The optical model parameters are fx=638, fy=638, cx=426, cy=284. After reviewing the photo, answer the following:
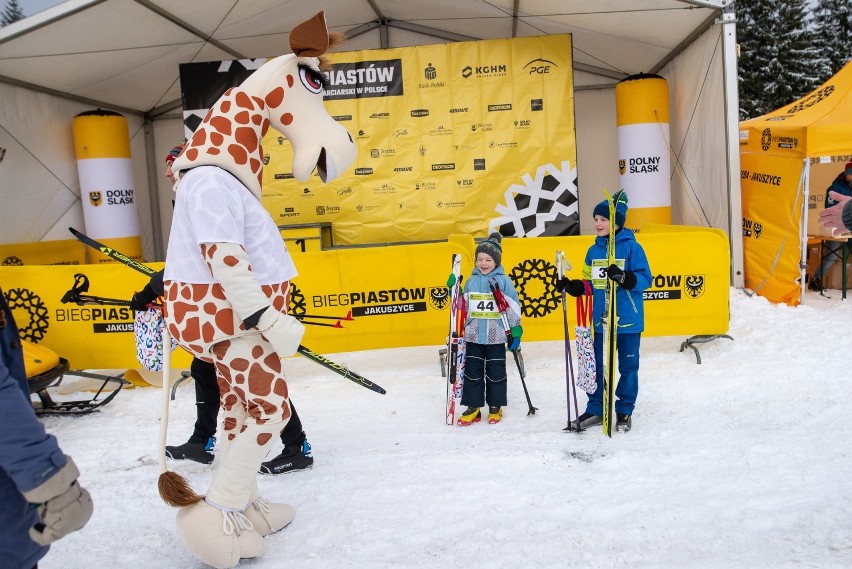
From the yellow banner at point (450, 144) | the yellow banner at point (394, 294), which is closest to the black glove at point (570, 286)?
the yellow banner at point (394, 294)

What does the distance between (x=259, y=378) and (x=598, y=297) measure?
97.0 inches

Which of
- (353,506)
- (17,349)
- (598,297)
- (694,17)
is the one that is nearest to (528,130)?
(694,17)

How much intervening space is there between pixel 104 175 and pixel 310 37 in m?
9.16

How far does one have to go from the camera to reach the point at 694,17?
28.0ft

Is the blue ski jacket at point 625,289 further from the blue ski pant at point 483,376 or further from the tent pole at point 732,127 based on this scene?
the tent pole at point 732,127

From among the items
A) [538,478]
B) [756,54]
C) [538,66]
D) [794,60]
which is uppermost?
[756,54]

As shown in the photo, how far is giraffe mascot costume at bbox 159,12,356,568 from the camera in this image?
259cm

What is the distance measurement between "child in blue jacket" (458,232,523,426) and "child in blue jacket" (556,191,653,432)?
1.77ft

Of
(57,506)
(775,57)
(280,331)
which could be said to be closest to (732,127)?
(280,331)

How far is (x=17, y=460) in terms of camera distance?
1517 millimetres

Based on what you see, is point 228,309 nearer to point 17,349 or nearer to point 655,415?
point 17,349

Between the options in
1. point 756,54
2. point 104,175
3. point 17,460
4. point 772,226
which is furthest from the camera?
point 756,54

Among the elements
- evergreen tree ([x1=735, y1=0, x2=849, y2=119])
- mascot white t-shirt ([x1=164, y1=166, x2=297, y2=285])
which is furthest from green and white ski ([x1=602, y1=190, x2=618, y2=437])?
evergreen tree ([x1=735, y1=0, x2=849, y2=119])

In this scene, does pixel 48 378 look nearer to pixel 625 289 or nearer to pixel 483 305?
pixel 483 305
